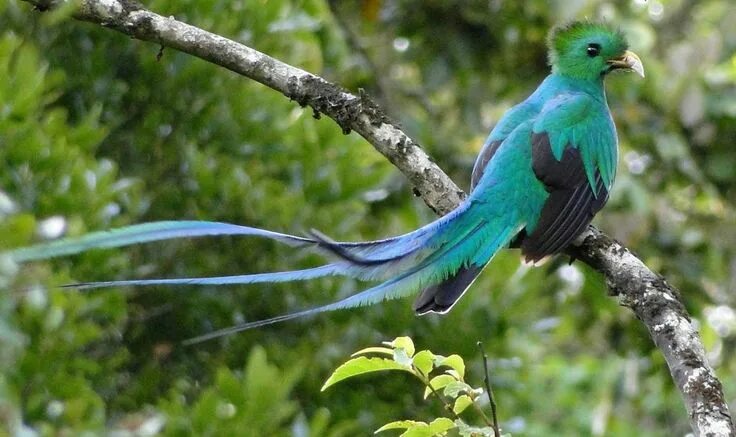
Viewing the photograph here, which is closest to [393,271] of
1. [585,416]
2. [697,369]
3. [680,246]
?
Answer: [697,369]

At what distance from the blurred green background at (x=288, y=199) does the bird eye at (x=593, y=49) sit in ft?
1.07

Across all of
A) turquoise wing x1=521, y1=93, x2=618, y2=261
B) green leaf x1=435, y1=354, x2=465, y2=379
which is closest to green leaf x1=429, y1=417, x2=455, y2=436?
green leaf x1=435, y1=354, x2=465, y2=379

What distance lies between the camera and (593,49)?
329 centimetres

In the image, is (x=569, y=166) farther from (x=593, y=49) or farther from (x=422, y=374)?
(x=422, y=374)

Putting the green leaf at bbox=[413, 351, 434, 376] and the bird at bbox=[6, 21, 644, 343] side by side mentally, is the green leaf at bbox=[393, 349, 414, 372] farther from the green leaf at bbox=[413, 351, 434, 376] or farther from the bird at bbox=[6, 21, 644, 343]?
the bird at bbox=[6, 21, 644, 343]

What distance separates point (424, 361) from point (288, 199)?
2.14 metres

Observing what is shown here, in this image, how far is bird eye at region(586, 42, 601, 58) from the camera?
328cm

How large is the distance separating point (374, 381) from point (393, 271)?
1929 millimetres

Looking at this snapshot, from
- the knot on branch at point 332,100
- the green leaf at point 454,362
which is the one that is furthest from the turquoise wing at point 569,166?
the green leaf at point 454,362

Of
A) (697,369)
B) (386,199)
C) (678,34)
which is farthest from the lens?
(678,34)

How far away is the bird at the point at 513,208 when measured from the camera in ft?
6.22

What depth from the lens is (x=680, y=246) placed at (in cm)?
458


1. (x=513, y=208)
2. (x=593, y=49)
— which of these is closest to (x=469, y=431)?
(x=513, y=208)

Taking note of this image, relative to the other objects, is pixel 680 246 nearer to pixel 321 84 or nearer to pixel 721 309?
pixel 721 309
